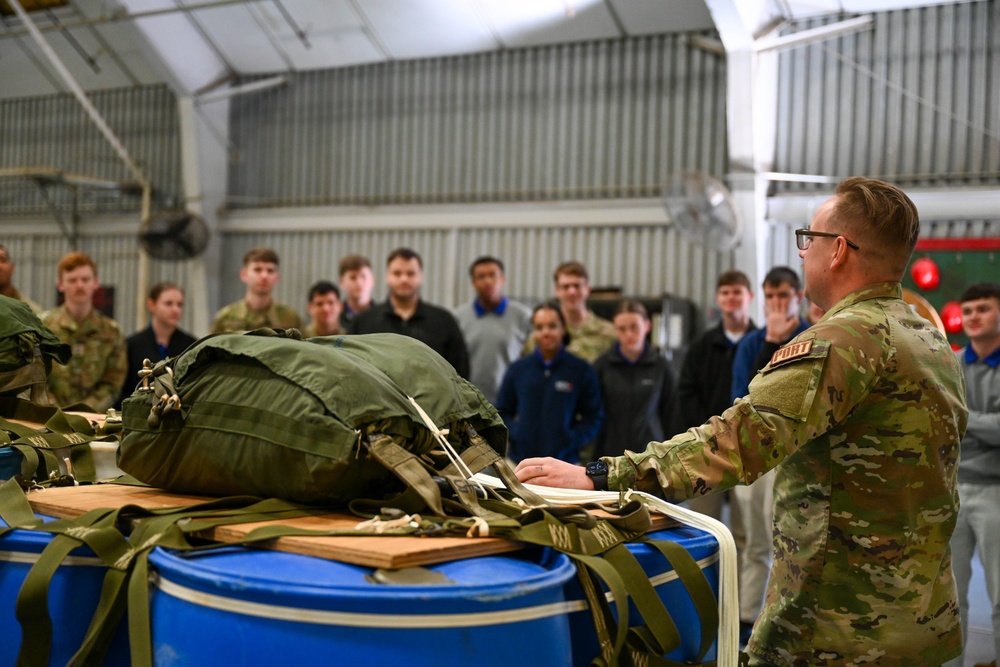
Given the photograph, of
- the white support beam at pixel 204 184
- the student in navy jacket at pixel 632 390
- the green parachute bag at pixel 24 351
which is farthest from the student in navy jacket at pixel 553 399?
the white support beam at pixel 204 184

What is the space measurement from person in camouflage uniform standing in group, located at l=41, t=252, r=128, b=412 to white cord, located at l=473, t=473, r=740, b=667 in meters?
3.60

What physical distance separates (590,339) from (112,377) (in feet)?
8.72

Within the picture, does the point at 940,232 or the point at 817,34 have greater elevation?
the point at 817,34

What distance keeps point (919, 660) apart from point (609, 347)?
12.4 ft

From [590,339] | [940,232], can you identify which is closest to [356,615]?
[590,339]

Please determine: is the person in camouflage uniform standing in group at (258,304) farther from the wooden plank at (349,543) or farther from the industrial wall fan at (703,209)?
the wooden plank at (349,543)

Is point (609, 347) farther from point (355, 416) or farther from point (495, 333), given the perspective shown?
point (355, 416)

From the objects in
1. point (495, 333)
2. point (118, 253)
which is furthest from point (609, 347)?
point (118, 253)

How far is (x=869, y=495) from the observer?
190 cm

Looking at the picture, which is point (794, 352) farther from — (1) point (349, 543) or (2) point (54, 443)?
(2) point (54, 443)

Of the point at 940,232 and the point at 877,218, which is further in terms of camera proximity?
the point at 940,232

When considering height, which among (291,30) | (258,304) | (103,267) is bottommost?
(258,304)

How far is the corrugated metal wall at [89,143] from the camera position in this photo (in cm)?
1125

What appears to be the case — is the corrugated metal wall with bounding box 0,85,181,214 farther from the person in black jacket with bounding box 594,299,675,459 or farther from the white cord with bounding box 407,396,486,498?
the white cord with bounding box 407,396,486,498
